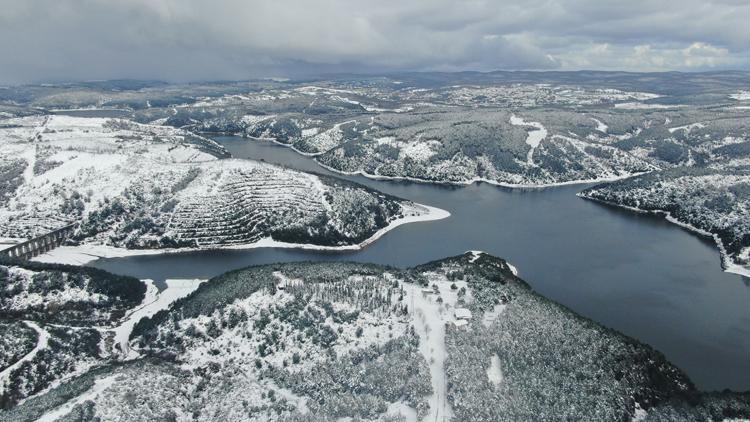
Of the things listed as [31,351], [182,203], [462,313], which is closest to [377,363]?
[462,313]

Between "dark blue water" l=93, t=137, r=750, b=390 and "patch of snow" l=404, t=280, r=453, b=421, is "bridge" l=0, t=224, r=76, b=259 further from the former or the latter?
"patch of snow" l=404, t=280, r=453, b=421

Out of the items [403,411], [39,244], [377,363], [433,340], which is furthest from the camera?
[39,244]

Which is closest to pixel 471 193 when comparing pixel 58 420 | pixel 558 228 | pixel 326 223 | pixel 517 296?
pixel 558 228

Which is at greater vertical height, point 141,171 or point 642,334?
point 141,171

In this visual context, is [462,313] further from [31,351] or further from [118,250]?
[118,250]

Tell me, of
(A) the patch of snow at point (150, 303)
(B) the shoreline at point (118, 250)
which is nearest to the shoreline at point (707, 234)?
(B) the shoreline at point (118, 250)

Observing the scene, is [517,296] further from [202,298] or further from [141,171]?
[141,171]

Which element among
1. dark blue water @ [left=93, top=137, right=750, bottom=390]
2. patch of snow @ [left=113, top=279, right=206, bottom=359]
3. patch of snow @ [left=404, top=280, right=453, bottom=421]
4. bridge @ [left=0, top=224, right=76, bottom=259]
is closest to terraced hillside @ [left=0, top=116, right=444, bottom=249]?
bridge @ [left=0, top=224, right=76, bottom=259]

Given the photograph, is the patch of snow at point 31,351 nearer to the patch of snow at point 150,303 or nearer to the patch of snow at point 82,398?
the patch of snow at point 150,303
